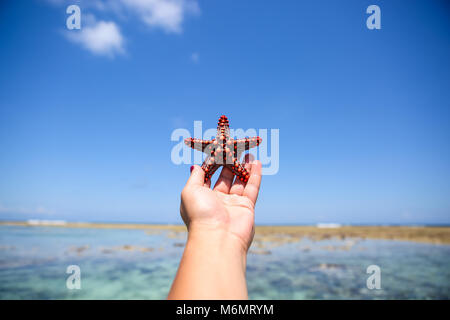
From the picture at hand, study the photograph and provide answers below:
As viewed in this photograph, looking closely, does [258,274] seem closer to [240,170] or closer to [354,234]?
[240,170]

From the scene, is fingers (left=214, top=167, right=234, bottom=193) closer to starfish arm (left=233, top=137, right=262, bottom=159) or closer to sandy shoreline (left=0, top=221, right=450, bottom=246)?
starfish arm (left=233, top=137, right=262, bottom=159)

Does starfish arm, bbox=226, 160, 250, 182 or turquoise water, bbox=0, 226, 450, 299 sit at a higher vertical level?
starfish arm, bbox=226, 160, 250, 182

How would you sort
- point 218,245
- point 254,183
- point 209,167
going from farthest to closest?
point 254,183 → point 209,167 → point 218,245

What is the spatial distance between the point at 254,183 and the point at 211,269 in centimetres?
305

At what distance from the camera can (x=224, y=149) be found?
5.92 m

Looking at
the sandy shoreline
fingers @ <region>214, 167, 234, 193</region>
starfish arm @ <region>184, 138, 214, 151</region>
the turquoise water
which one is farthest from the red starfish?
the sandy shoreline

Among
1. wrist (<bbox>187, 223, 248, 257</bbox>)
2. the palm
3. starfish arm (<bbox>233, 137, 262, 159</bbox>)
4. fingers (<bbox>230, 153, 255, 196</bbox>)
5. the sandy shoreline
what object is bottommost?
the sandy shoreline

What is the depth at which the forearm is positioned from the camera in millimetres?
2781

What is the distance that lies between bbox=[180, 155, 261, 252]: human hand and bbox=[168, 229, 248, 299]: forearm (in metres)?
0.17

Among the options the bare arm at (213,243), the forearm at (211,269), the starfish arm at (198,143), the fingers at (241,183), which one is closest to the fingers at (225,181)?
the fingers at (241,183)

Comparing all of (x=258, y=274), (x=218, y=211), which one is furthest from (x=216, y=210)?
(x=258, y=274)

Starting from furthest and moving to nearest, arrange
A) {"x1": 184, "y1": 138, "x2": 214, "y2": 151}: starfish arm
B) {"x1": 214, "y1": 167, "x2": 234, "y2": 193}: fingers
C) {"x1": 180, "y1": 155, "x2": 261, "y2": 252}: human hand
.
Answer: {"x1": 184, "y1": 138, "x2": 214, "y2": 151}: starfish arm, {"x1": 214, "y1": 167, "x2": 234, "y2": 193}: fingers, {"x1": 180, "y1": 155, "x2": 261, "y2": 252}: human hand
